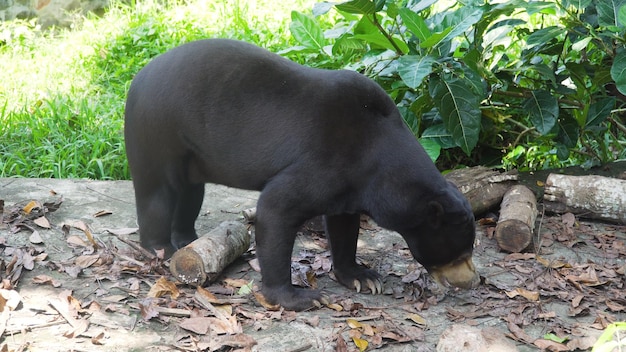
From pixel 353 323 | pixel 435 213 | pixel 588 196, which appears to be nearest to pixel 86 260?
pixel 353 323

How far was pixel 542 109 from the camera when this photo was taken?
597 centimetres

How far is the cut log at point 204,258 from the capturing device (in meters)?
4.46

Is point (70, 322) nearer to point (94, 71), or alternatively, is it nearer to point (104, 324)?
point (104, 324)

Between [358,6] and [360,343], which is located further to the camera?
[358,6]

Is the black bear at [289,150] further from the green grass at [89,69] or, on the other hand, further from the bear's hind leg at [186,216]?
the green grass at [89,69]

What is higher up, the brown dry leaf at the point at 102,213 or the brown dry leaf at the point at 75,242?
the brown dry leaf at the point at 75,242

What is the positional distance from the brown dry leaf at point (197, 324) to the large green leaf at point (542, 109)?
3245mm

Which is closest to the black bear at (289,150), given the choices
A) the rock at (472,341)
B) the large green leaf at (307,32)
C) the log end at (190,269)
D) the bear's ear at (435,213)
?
the bear's ear at (435,213)

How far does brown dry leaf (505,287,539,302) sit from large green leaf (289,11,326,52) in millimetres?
2822

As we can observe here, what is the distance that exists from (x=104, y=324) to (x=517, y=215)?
120 inches

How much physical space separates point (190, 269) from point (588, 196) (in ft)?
10.6

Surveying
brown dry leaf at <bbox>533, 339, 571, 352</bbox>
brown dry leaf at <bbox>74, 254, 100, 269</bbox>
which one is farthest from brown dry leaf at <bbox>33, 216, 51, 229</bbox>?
brown dry leaf at <bbox>533, 339, 571, 352</bbox>

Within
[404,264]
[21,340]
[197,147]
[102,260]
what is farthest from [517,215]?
[21,340]

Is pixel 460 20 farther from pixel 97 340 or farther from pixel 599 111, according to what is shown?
pixel 97 340
